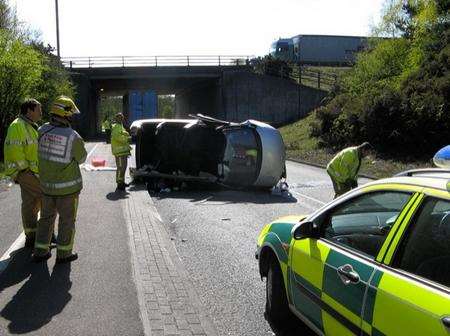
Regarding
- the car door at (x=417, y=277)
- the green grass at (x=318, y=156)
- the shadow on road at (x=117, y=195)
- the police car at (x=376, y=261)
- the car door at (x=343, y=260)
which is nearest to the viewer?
the car door at (x=417, y=277)

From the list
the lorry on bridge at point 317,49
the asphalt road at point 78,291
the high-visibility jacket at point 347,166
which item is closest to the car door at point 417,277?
the asphalt road at point 78,291

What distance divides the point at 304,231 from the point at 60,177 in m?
3.37

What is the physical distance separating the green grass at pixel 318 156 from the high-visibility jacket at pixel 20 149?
1312cm

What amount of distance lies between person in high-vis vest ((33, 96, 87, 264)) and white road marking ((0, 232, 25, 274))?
0.35 metres

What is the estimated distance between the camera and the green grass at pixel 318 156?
1952 cm

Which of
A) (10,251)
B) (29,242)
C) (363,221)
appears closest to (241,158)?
(29,242)

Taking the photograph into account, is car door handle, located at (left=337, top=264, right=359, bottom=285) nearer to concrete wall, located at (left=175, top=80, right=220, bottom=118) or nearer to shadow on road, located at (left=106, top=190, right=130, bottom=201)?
shadow on road, located at (left=106, top=190, right=130, bottom=201)

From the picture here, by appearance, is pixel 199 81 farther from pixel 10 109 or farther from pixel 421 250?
pixel 421 250

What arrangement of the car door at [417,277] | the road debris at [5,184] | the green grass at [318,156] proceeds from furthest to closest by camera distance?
the green grass at [318,156] < the road debris at [5,184] < the car door at [417,277]

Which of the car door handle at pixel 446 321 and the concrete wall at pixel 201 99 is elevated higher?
the concrete wall at pixel 201 99

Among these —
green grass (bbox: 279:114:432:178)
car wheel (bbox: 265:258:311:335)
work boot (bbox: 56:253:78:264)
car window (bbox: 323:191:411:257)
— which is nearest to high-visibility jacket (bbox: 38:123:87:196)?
work boot (bbox: 56:253:78:264)

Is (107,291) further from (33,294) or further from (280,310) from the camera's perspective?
(280,310)

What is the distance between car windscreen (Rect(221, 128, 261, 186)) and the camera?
47.4 ft

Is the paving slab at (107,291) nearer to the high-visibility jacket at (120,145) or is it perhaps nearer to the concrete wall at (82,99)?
the high-visibility jacket at (120,145)
